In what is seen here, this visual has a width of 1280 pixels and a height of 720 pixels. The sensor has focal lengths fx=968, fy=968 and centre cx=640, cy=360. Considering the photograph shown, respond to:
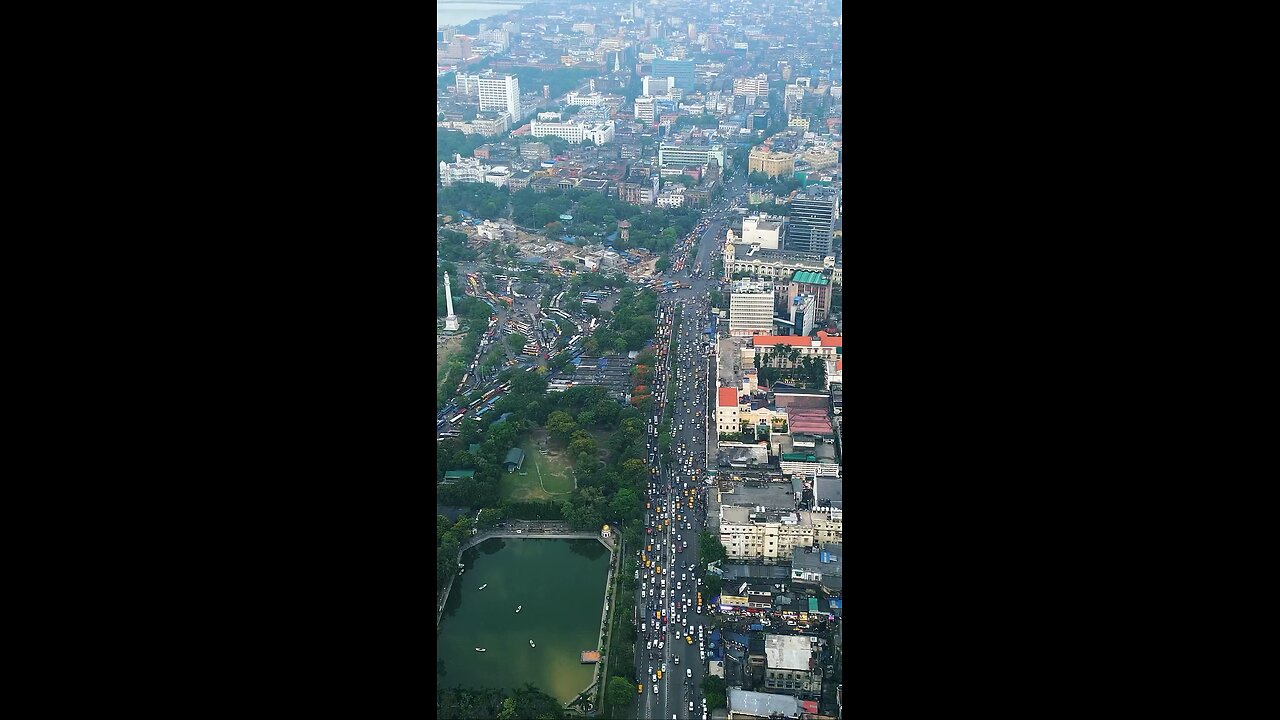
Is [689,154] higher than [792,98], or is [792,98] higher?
[792,98]

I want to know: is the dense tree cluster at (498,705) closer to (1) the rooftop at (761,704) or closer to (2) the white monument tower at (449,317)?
(1) the rooftop at (761,704)

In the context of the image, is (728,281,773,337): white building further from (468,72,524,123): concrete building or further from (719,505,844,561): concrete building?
(468,72,524,123): concrete building

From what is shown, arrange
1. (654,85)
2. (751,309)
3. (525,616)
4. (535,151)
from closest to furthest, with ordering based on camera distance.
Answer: (525,616) → (751,309) → (535,151) → (654,85)

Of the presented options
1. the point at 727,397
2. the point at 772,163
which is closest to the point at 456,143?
the point at 772,163

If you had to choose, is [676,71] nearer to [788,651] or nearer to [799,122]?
[799,122]

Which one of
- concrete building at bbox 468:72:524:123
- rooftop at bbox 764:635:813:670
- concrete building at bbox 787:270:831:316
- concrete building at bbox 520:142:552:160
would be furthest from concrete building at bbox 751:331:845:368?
concrete building at bbox 468:72:524:123
